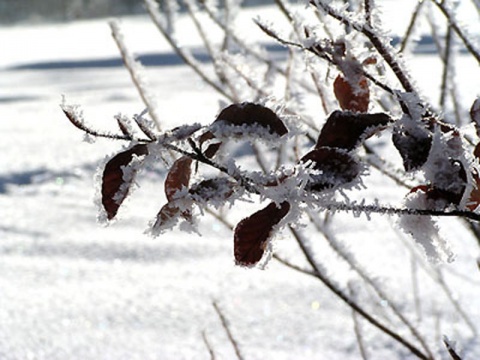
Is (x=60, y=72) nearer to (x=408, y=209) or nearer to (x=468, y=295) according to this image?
(x=468, y=295)

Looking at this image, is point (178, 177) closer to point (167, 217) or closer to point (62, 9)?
point (167, 217)

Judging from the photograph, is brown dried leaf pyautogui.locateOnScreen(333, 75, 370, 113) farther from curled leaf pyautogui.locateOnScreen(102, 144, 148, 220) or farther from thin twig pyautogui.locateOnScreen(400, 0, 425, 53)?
thin twig pyautogui.locateOnScreen(400, 0, 425, 53)

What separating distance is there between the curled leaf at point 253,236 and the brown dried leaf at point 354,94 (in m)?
0.13

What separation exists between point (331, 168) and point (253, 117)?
69 mm

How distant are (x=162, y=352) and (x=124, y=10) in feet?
69.1

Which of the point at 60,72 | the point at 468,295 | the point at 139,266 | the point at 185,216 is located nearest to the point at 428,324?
the point at 468,295

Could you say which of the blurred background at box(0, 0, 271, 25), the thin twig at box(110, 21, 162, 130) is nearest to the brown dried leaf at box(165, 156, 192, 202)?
the thin twig at box(110, 21, 162, 130)

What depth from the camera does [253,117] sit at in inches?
20.6

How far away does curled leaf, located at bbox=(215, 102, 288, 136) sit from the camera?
→ 0.52 m

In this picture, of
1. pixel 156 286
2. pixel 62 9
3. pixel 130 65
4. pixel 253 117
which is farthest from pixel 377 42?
pixel 62 9

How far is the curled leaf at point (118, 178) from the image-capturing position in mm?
520

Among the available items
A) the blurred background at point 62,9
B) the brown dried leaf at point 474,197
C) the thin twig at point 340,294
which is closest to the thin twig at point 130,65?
the thin twig at point 340,294

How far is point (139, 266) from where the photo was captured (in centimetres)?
294

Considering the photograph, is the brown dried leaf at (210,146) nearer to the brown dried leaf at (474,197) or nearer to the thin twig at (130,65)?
the brown dried leaf at (474,197)
